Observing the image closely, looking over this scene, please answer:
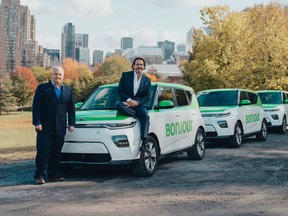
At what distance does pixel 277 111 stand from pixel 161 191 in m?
12.5

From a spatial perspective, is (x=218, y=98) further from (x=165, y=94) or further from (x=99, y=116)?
(x=99, y=116)

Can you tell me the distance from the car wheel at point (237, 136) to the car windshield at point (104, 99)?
15.7ft

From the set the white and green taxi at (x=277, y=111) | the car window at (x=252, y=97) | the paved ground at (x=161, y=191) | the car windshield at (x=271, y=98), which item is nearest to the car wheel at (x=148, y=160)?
the paved ground at (x=161, y=191)

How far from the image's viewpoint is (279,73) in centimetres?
2977

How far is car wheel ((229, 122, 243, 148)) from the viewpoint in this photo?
42.3ft

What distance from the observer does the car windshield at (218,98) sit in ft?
45.2

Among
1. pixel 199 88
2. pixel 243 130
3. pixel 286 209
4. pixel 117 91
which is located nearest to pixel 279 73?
pixel 199 88

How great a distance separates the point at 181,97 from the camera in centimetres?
995

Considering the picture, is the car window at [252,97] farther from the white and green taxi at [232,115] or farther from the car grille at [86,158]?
the car grille at [86,158]

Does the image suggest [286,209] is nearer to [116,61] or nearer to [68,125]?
[68,125]

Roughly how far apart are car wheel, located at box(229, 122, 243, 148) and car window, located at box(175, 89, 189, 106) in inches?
131

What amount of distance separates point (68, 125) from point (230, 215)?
336 centimetres

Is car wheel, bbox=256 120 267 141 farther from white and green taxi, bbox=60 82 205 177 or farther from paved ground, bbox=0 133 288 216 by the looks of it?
white and green taxi, bbox=60 82 205 177

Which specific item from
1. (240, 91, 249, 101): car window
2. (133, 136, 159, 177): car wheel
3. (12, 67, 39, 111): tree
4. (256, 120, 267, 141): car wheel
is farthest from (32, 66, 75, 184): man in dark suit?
(12, 67, 39, 111): tree
